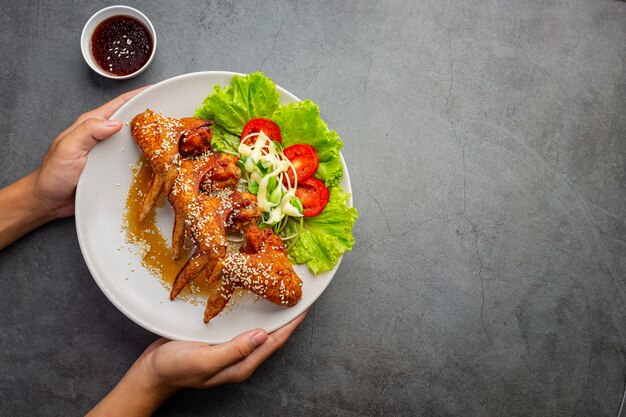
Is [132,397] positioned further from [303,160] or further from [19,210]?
[303,160]

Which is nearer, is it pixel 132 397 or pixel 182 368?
pixel 182 368

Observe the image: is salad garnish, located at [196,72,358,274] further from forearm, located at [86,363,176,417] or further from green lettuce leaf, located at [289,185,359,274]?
forearm, located at [86,363,176,417]

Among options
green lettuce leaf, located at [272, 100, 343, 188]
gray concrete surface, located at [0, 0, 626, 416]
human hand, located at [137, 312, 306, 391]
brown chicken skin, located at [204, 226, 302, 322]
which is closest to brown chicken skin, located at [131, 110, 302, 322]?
brown chicken skin, located at [204, 226, 302, 322]

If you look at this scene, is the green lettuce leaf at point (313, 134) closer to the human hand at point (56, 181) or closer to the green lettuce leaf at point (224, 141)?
the green lettuce leaf at point (224, 141)

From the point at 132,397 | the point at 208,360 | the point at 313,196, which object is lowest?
the point at 132,397

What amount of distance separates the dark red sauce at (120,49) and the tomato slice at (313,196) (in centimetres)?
129

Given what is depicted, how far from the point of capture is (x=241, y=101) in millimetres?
2801

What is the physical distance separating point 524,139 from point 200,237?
227 centimetres

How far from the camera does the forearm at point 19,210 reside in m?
3.00

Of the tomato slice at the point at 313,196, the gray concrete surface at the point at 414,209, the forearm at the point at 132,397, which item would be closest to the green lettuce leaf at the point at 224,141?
the tomato slice at the point at 313,196

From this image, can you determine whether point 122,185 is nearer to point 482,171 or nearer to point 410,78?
point 410,78

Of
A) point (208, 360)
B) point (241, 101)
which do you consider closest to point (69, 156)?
point (241, 101)

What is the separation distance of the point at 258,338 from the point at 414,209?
4.43ft

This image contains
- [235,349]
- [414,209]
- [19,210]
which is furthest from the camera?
[414,209]
